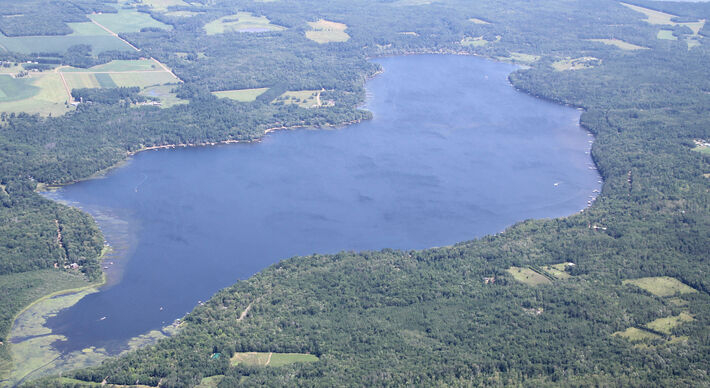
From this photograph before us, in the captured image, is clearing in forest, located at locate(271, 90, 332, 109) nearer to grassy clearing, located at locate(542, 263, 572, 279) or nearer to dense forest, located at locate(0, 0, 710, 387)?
dense forest, located at locate(0, 0, 710, 387)

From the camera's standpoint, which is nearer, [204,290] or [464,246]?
[204,290]

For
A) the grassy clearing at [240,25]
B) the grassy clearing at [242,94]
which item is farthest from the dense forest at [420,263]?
the grassy clearing at [240,25]

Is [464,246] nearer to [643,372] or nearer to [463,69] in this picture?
[643,372]

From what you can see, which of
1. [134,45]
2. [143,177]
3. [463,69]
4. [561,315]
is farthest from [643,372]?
[134,45]

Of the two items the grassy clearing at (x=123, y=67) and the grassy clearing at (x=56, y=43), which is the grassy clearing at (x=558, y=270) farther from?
the grassy clearing at (x=56, y=43)

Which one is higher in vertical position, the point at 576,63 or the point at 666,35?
the point at 666,35

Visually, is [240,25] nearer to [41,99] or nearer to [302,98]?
[302,98]

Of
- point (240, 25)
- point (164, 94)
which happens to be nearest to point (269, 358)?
point (164, 94)
